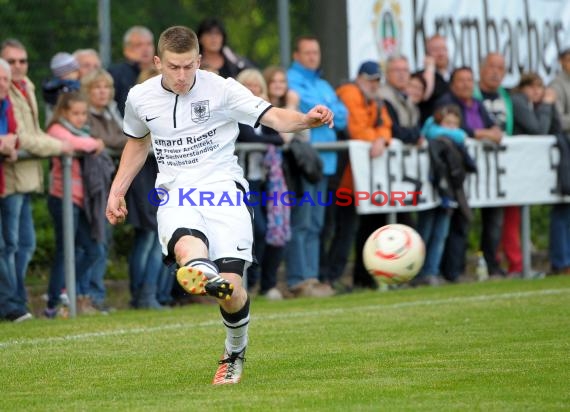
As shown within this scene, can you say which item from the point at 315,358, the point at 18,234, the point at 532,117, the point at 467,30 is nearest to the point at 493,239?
the point at 532,117

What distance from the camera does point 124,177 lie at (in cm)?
895

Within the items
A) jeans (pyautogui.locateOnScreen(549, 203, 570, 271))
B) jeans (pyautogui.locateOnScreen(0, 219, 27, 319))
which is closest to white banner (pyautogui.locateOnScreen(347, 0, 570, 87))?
jeans (pyautogui.locateOnScreen(549, 203, 570, 271))

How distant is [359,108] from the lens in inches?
635

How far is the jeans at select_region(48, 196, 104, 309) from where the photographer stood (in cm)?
1357

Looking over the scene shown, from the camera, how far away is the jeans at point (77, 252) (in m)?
13.6

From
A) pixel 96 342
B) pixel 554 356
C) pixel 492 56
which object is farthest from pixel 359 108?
pixel 554 356

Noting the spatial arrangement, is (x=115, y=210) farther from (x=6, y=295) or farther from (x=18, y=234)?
(x=18, y=234)

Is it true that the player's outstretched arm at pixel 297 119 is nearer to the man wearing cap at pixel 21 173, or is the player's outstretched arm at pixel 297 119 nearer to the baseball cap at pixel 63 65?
the man wearing cap at pixel 21 173

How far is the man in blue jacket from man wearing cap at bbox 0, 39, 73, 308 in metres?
3.24

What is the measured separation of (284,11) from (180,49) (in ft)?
30.7

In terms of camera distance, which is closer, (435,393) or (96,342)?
(435,393)

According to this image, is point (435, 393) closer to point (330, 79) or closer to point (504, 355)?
point (504, 355)

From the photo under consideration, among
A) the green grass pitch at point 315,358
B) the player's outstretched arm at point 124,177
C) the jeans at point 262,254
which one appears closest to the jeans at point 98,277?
the green grass pitch at point 315,358

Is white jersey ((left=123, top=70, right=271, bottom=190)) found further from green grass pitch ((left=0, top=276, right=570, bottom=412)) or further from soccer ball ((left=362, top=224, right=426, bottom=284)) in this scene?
soccer ball ((left=362, top=224, right=426, bottom=284))
